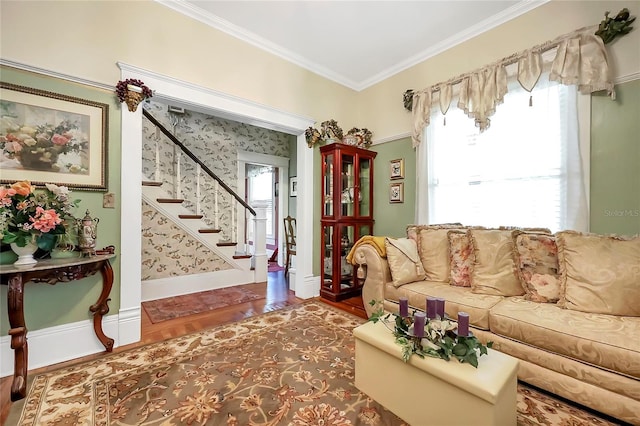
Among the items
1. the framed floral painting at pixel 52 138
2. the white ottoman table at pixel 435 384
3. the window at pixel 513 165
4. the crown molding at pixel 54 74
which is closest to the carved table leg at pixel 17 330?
the framed floral painting at pixel 52 138

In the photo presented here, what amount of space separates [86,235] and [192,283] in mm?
1965

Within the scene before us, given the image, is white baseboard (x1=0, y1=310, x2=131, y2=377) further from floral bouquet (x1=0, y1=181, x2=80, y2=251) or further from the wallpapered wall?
the wallpapered wall

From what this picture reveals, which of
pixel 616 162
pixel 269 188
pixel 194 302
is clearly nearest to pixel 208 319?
pixel 194 302

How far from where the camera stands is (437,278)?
2570mm

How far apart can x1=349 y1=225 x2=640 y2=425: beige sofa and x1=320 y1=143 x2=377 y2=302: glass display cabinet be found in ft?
2.49

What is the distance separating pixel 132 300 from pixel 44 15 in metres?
2.29

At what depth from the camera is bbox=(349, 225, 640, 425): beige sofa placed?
1.38 metres

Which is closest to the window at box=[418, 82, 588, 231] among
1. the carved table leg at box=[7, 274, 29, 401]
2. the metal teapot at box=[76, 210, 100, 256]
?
the metal teapot at box=[76, 210, 100, 256]

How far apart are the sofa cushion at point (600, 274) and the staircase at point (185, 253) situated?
3.59 meters

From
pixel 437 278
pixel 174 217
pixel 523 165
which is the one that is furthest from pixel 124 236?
pixel 523 165

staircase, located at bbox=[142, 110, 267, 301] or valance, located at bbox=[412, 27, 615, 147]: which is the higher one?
valance, located at bbox=[412, 27, 615, 147]

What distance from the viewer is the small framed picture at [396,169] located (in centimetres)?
350

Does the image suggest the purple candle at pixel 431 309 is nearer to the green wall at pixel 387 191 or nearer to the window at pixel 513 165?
the window at pixel 513 165

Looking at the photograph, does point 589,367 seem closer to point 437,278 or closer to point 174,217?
point 437,278
